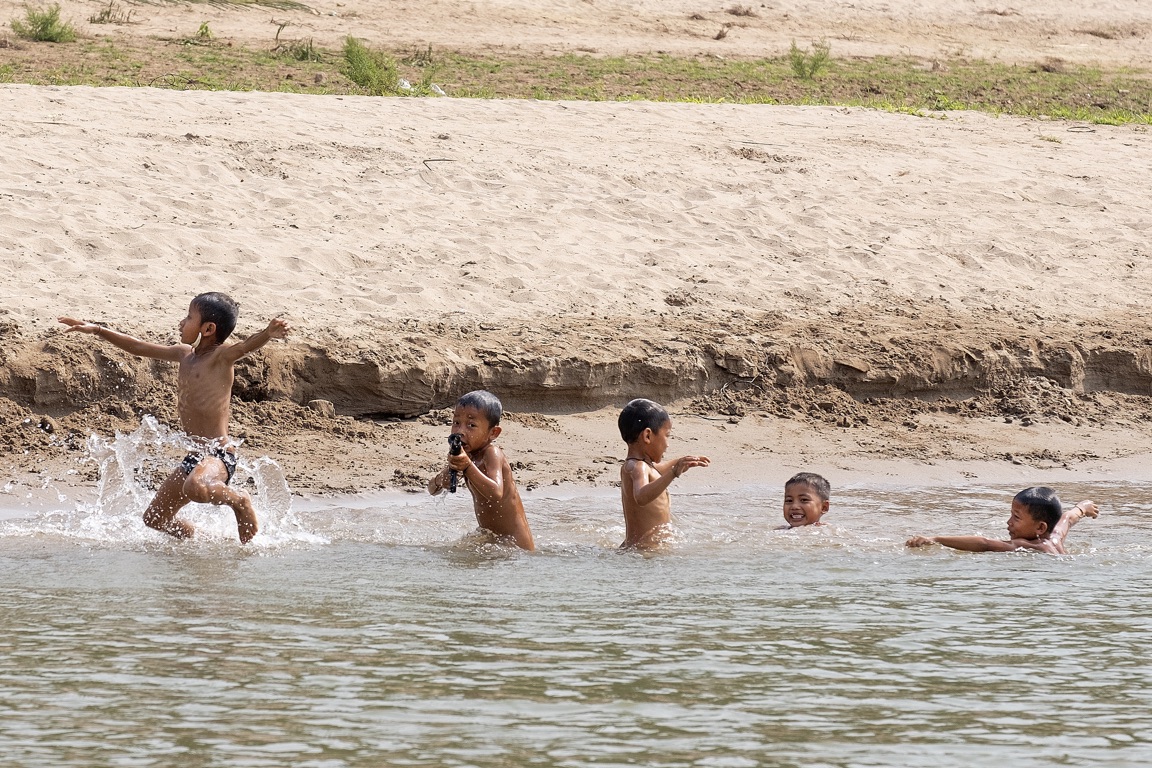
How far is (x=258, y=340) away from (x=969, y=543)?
3256 mm

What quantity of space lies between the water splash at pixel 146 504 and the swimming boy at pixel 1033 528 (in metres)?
2.94

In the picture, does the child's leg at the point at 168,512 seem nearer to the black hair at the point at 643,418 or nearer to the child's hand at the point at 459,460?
the child's hand at the point at 459,460

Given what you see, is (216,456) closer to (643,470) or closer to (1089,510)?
(643,470)

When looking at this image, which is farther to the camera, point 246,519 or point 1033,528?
point 1033,528

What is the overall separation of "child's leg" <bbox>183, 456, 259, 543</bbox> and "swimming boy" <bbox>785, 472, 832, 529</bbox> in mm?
2472

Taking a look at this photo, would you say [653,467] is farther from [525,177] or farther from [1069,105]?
[1069,105]

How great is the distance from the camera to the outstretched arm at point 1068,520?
6711mm

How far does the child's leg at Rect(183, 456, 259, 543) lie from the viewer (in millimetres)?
6316

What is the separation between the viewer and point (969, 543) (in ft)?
21.6

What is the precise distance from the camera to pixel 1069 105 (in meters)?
16.7

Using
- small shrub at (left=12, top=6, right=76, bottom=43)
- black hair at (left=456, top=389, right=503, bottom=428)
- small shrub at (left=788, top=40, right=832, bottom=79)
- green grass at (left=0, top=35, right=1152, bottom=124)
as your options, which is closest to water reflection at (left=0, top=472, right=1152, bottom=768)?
black hair at (left=456, top=389, right=503, bottom=428)

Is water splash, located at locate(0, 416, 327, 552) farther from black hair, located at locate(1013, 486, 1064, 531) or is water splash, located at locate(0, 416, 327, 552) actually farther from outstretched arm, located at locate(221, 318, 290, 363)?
black hair, located at locate(1013, 486, 1064, 531)

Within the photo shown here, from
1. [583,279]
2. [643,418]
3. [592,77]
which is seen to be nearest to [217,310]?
[643,418]

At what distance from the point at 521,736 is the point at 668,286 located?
619cm
